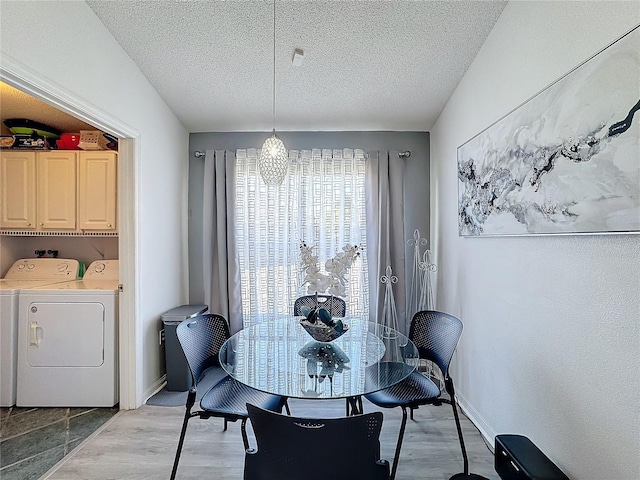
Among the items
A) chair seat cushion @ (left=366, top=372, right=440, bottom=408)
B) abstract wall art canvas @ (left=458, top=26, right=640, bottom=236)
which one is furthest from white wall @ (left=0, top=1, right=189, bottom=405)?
abstract wall art canvas @ (left=458, top=26, right=640, bottom=236)

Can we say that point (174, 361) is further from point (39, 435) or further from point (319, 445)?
point (319, 445)

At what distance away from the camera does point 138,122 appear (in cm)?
259

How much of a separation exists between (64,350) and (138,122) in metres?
1.88

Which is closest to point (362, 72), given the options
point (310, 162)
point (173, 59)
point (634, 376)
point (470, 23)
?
point (470, 23)

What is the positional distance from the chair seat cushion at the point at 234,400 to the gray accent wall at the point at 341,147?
1.91 metres

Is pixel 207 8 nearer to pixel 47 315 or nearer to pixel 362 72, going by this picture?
pixel 362 72

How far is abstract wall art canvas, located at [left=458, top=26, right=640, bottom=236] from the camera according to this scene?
112 centimetres

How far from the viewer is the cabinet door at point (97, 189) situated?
119 inches

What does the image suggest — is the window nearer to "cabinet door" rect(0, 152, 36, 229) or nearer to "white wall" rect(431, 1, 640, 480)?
"white wall" rect(431, 1, 640, 480)

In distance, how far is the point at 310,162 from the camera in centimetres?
348

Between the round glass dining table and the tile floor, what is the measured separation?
1.26 m

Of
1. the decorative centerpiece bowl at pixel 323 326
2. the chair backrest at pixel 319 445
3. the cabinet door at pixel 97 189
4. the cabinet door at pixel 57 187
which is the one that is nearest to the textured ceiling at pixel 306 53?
the cabinet door at pixel 97 189

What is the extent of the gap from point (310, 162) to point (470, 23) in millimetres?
1861

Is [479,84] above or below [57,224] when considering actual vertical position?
above
